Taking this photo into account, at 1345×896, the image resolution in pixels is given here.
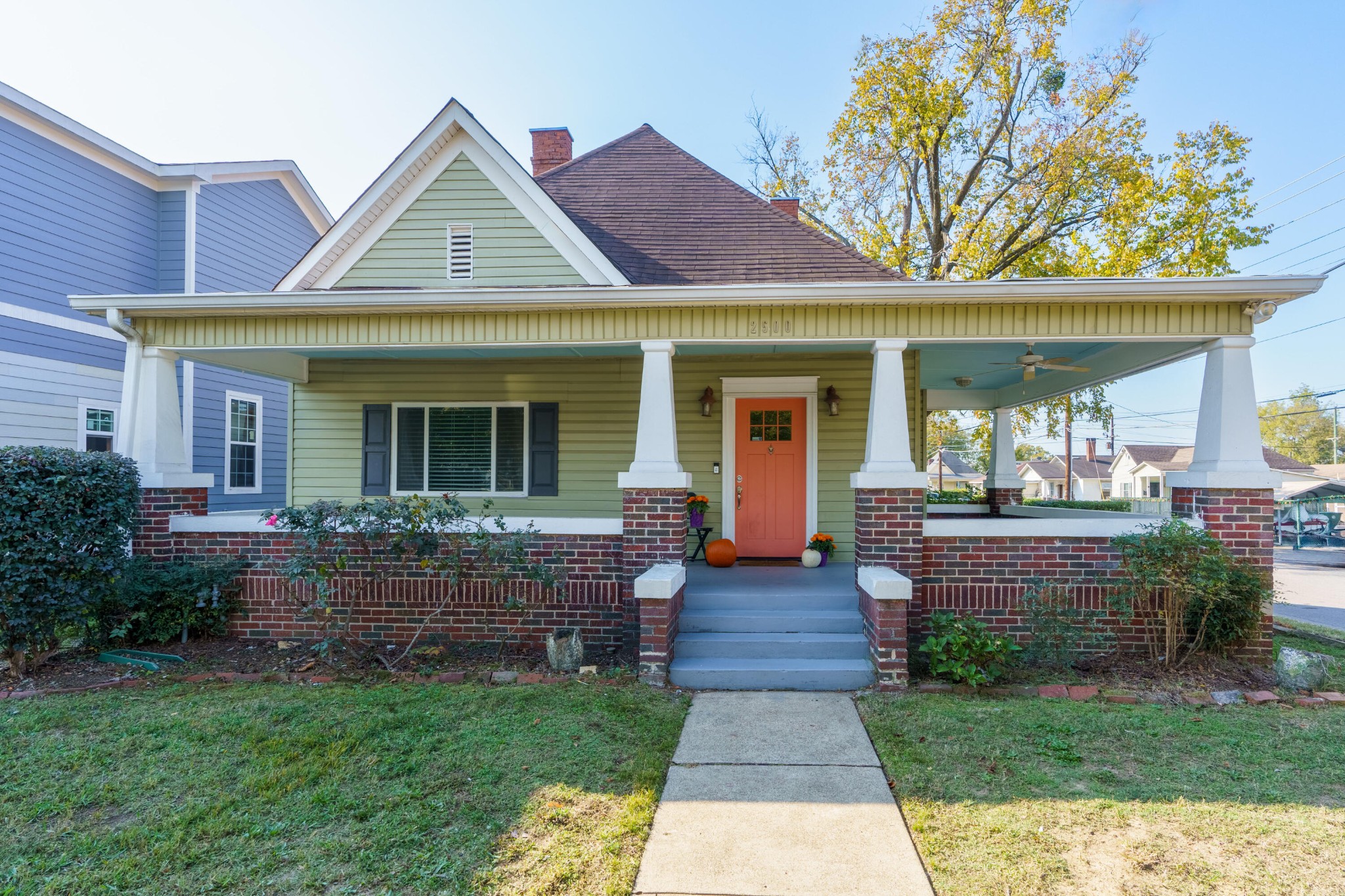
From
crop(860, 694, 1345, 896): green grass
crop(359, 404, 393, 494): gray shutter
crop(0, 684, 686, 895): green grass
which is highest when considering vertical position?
crop(359, 404, 393, 494): gray shutter

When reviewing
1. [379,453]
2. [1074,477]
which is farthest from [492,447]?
[1074,477]

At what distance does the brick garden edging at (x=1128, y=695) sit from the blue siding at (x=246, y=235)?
11.9 meters

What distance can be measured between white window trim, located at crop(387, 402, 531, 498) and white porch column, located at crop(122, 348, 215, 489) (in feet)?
7.33

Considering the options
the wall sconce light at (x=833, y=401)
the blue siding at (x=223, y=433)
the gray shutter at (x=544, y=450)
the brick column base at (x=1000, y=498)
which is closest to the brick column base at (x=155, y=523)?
the gray shutter at (x=544, y=450)

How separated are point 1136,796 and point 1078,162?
613 inches

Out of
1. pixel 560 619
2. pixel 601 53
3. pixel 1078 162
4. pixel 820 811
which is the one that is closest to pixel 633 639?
pixel 560 619

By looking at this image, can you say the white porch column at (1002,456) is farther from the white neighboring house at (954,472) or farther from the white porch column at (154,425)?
the white neighboring house at (954,472)

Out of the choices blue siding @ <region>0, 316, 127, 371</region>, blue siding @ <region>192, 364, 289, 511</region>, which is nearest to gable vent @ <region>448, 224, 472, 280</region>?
blue siding @ <region>192, 364, 289, 511</region>

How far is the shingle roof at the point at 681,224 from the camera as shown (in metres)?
8.17

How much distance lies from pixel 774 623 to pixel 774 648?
0.94ft

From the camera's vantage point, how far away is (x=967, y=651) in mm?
5355

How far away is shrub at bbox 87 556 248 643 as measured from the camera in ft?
19.9

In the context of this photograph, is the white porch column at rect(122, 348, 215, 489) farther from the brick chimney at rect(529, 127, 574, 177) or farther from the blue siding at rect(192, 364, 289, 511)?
the brick chimney at rect(529, 127, 574, 177)

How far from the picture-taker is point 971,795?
3.62 metres
